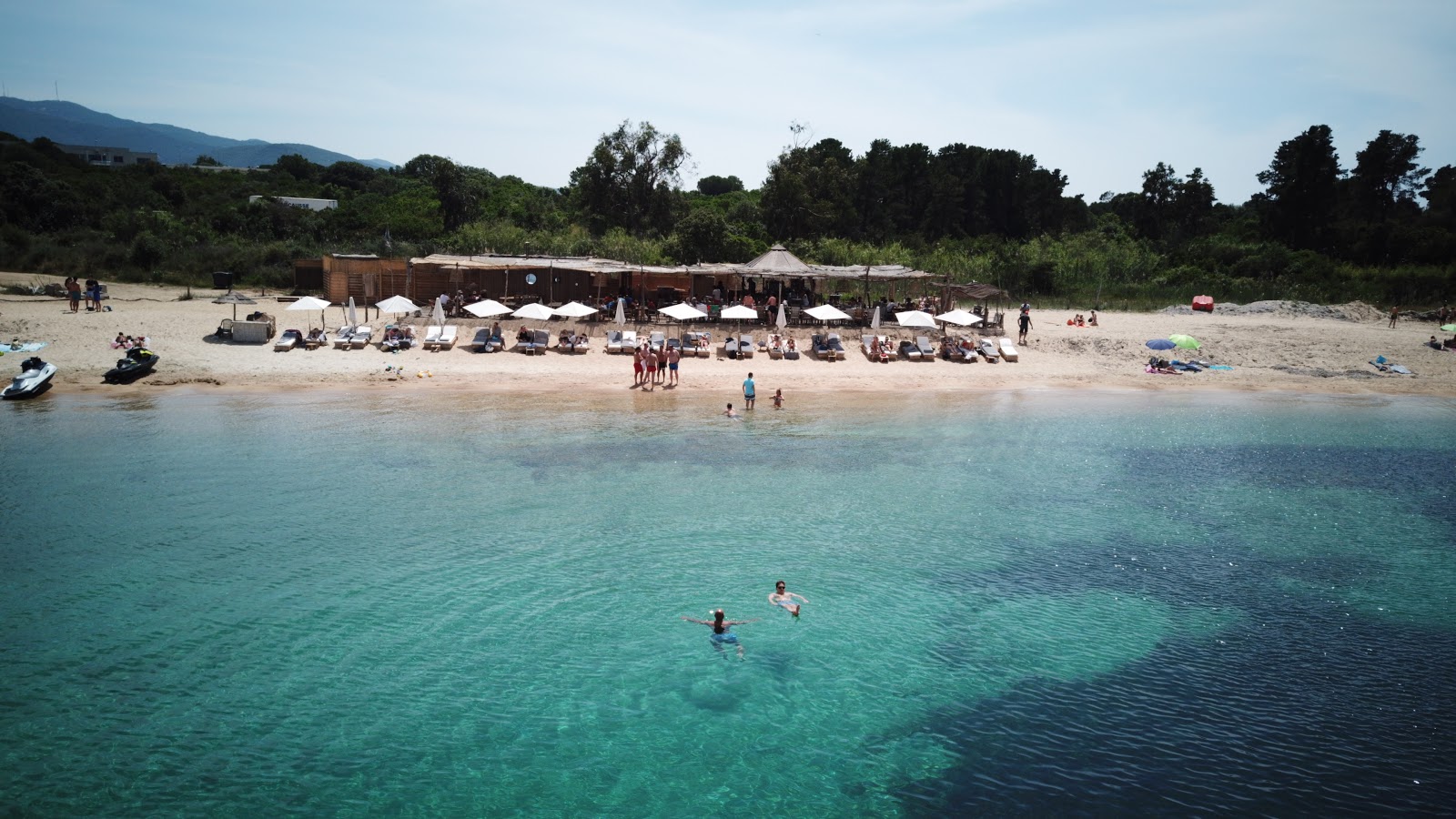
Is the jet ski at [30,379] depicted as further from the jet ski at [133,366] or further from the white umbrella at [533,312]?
the white umbrella at [533,312]

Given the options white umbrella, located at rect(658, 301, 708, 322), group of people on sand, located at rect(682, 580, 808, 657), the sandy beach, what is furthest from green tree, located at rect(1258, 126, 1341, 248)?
group of people on sand, located at rect(682, 580, 808, 657)

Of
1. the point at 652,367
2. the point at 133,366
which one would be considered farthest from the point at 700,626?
the point at 133,366

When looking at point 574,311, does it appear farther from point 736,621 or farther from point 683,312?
point 736,621

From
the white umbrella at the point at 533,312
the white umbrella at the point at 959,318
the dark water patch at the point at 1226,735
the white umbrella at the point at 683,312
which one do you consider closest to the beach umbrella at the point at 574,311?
the white umbrella at the point at 533,312

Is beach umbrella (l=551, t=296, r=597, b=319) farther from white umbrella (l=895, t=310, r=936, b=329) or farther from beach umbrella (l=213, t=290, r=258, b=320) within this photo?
beach umbrella (l=213, t=290, r=258, b=320)

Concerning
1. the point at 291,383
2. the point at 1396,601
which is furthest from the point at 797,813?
the point at 291,383

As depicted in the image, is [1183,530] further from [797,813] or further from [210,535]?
[210,535]

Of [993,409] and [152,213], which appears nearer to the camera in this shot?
[993,409]
